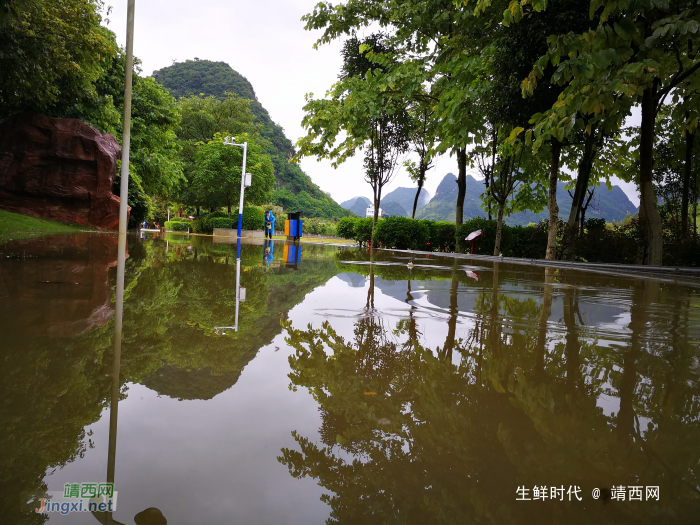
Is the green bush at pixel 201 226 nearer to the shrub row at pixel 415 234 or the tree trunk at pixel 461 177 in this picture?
the shrub row at pixel 415 234

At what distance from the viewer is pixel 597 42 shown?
4.98 meters

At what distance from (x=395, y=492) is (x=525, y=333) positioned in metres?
2.64

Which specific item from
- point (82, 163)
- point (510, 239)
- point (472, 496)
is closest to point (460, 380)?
point (472, 496)

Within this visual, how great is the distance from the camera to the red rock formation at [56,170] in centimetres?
1738

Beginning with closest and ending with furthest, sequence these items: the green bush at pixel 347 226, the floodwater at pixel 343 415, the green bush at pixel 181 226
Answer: the floodwater at pixel 343 415 < the green bush at pixel 347 226 < the green bush at pixel 181 226

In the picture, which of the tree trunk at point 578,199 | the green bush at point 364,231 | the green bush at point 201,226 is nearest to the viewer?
the tree trunk at point 578,199

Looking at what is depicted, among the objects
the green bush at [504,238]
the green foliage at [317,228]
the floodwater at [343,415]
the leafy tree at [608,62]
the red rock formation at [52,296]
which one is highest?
the leafy tree at [608,62]

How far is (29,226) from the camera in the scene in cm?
1556

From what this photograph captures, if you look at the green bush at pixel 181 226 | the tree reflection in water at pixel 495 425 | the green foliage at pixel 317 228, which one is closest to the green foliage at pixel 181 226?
the green bush at pixel 181 226

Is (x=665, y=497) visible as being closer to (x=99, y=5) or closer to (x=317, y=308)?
(x=317, y=308)

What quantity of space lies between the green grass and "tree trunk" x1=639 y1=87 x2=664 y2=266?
17.4 meters

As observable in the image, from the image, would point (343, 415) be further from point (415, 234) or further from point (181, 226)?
point (181, 226)

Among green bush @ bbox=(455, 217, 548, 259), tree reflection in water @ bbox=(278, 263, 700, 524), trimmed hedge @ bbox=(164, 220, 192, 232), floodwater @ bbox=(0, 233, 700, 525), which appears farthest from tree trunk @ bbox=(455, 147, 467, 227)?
trimmed hedge @ bbox=(164, 220, 192, 232)

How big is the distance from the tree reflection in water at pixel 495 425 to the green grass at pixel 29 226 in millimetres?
14152
